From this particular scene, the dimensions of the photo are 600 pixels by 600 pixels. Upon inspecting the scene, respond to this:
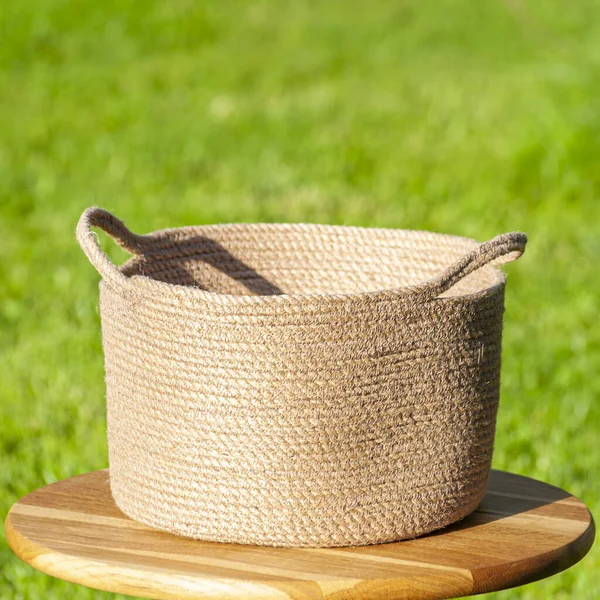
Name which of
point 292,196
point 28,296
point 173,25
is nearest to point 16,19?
point 173,25

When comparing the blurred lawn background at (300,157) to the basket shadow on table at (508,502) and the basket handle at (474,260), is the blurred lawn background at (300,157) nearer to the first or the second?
the basket shadow on table at (508,502)

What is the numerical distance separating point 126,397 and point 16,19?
6.22m

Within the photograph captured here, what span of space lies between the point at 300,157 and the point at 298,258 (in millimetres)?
3288

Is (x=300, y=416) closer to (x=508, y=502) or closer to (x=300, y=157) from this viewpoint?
(x=508, y=502)

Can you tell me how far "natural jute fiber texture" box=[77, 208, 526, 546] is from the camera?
4.53ft

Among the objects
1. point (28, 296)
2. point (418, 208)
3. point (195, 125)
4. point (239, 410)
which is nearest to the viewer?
point (239, 410)

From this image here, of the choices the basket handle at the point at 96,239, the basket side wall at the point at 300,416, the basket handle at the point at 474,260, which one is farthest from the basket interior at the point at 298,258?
the basket side wall at the point at 300,416

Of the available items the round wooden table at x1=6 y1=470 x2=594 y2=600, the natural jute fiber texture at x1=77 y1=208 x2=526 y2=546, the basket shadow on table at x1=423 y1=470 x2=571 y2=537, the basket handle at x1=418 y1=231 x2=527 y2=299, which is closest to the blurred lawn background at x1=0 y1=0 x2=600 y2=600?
the basket shadow on table at x1=423 y1=470 x2=571 y2=537

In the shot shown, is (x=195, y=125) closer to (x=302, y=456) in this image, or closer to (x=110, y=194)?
(x=110, y=194)

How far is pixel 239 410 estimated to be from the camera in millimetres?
1399

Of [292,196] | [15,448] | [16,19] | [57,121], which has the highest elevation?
[16,19]

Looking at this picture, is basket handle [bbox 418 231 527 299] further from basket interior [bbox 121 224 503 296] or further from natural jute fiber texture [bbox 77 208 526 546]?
basket interior [bbox 121 224 503 296]

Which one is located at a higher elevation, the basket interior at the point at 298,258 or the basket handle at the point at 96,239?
the basket handle at the point at 96,239

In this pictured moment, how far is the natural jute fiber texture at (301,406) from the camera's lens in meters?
1.38
